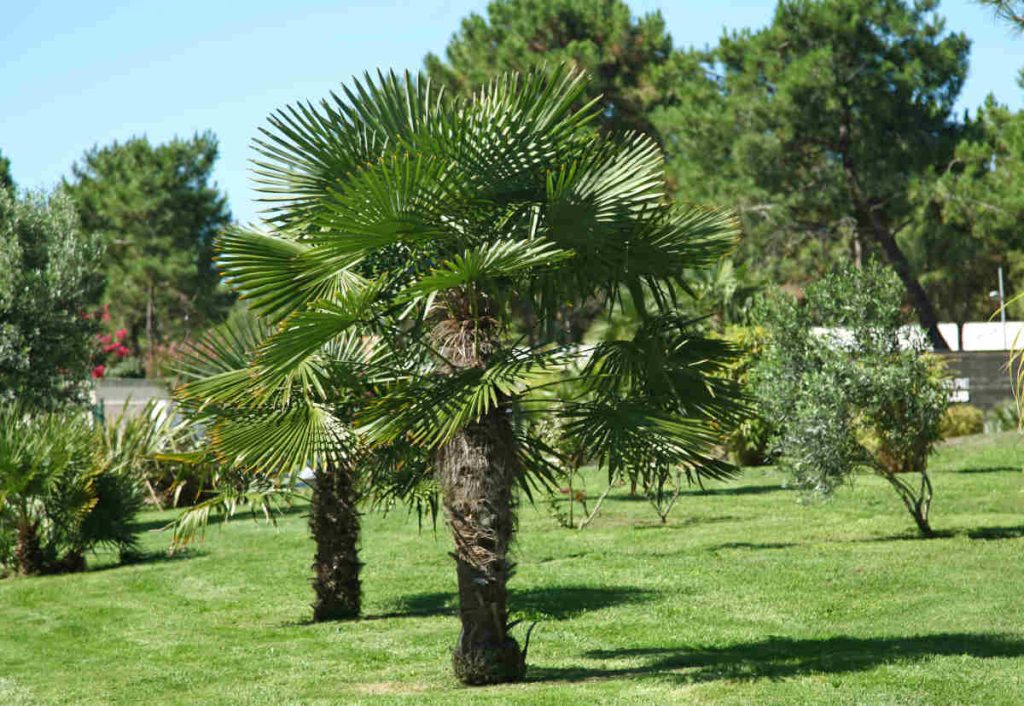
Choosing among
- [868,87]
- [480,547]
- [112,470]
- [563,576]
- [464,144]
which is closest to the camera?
[464,144]

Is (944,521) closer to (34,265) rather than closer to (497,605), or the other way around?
(497,605)

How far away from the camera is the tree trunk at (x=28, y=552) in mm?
16625

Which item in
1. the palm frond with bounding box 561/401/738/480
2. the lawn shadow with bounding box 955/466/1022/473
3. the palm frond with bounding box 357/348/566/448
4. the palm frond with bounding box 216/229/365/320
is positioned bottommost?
the lawn shadow with bounding box 955/466/1022/473

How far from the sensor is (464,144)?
776 centimetres

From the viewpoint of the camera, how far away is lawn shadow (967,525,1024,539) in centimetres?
1469

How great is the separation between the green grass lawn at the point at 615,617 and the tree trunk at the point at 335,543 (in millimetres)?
358

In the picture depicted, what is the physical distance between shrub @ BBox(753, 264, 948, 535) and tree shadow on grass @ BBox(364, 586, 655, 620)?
2845mm

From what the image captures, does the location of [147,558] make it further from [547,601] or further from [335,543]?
[547,601]

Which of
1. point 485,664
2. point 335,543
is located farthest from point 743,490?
point 485,664

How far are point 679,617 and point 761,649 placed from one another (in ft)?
5.63

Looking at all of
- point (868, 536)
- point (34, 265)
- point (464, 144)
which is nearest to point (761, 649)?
point (464, 144)

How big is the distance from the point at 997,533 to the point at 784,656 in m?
6.75

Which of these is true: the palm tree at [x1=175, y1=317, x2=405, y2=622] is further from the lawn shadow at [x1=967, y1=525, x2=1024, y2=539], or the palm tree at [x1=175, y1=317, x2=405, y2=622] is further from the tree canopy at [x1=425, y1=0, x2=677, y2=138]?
the tree canopy at [x1=425, y1=0, x2=677, y2=138]

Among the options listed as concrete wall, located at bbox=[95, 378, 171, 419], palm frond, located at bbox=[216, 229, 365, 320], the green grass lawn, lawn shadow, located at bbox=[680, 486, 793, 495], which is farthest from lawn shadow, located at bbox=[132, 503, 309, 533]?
palm frond, located at bbox=[216, 229, 365, 320]
